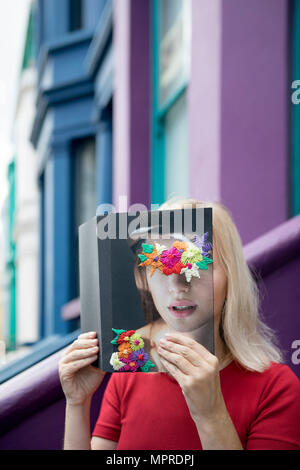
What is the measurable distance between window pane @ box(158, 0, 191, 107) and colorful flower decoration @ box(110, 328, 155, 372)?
246 centimetres

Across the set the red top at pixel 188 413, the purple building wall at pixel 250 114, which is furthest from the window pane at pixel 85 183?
the red top at pixel 188 413

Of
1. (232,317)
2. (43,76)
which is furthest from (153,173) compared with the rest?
(43,76)

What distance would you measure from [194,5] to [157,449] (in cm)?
213

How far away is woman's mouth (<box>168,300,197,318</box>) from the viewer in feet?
4.08

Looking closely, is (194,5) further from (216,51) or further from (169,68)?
(169,68)

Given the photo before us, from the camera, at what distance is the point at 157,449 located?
1353 mm

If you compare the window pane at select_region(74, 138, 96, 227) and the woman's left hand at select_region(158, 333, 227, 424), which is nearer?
the woman's left hand at select_region(158, 333, 227, 424)

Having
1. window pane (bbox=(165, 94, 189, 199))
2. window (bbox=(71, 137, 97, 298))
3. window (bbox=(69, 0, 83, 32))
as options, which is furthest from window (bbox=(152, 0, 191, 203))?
window (bbox=(69, 0, 83, 32))

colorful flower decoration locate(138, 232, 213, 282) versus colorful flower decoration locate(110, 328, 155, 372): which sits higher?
colorful flower decoration locate(138, 232, 213, 282)
